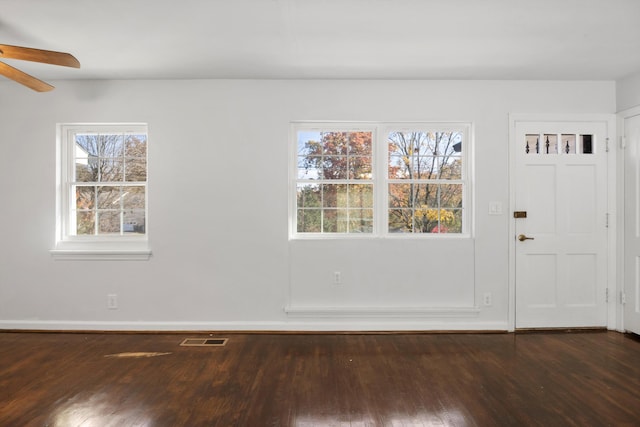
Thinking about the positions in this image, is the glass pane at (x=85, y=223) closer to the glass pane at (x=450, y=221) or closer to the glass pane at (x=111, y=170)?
the glass pane at (x=111, y=170)

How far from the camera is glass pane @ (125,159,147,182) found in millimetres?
4035

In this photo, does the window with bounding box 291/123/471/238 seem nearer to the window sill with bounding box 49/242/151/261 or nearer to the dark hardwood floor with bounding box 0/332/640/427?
the dark hardwood floor with bounding box 0/332/640/427

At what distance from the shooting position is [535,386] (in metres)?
2.68

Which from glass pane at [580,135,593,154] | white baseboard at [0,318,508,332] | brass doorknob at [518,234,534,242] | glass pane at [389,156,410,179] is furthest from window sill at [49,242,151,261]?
glass pane at [580,135,593,154]

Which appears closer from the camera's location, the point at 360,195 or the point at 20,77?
the point at 20,77

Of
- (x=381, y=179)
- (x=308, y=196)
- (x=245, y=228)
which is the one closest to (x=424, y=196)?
(x=381, y=179)

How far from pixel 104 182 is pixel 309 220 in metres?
2.15

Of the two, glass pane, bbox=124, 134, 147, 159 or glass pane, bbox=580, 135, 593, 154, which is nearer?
glass pane, bbox=580, 135, 593, 154

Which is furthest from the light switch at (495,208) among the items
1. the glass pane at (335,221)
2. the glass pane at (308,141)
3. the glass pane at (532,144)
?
the glass pane at (308,141)

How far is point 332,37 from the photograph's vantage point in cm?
291

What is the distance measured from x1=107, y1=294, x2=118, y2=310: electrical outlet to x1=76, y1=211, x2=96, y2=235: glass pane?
0.70m

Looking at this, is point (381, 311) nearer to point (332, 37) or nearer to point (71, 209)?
point (332, 37)

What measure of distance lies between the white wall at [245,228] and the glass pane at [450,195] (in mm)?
181

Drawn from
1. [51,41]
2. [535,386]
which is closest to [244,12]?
[51,41]
